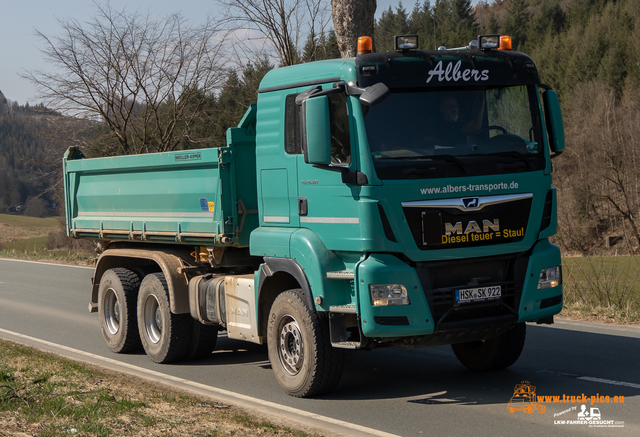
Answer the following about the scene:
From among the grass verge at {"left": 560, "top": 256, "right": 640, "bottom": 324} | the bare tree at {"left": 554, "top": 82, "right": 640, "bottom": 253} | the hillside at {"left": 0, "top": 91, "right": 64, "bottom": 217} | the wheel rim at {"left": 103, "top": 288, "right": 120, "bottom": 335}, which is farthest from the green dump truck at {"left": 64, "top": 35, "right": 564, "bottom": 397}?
the hillside at {"left": 0, "top": 91, "right": 64, "bottom": 217}

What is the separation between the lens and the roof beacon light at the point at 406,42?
20.2 ft

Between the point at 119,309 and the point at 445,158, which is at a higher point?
the point at 445,158

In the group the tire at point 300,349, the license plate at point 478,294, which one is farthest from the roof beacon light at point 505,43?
the tire at point 300,349

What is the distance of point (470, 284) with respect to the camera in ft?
19.9

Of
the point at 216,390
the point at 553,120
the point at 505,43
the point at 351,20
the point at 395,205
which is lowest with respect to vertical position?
the point at 216,390

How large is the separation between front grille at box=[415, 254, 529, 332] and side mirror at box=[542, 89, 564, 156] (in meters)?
1.08

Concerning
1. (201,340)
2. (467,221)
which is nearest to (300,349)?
(467,221)

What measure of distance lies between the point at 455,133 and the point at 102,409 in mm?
3790

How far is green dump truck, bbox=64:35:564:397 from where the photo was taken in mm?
5816

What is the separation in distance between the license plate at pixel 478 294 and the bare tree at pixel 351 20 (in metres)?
8.77

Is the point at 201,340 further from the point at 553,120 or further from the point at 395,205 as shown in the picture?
the point at 553,120

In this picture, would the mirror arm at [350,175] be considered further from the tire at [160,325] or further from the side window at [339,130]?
the tire at [160,325]

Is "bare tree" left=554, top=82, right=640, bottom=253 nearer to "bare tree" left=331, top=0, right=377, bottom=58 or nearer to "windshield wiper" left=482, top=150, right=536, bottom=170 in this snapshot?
"bare tree" left=331, top=0, right=377, bottom=58

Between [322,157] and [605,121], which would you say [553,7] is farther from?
[322,157]
